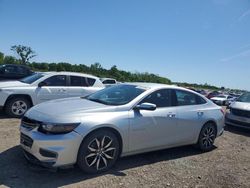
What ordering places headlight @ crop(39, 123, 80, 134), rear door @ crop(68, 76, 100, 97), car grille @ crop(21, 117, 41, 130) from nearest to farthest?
headlight @ crop(39, 123, 80, 134) < car grille @ crop(21, 117, 41, 130) < rear door @ crop(68, 76, 100, 97)

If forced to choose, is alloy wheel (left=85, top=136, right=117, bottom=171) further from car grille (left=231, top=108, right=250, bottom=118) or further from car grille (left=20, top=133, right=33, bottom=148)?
car grille (left=231, top=108, right=250, bottom=118)

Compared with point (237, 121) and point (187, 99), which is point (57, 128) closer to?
point (187, 99)

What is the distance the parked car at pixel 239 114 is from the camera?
379 inches

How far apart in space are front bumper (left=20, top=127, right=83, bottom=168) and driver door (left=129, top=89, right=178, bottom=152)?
3.78ft

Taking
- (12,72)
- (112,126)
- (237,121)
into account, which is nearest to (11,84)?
(112,126)

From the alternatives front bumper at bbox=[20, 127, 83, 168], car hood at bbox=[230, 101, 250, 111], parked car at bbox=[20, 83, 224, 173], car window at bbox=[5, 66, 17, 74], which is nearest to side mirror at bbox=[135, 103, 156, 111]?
parked car at bbox=[20, 83, 224, 173]

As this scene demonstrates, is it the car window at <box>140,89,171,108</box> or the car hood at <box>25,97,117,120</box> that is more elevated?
the car window at <box>140,89,171,108</box>

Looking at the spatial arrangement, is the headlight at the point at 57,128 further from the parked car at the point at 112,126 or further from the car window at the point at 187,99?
the car window at the point at 187,99

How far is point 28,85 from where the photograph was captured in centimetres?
868

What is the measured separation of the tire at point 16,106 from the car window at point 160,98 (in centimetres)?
457

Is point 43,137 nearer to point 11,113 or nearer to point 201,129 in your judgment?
point 201,129

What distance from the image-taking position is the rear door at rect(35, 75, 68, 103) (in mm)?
8758

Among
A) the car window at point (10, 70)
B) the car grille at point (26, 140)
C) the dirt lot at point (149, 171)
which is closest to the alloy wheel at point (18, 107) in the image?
the dirt lot at point (149, 171)

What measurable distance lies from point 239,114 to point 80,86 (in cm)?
563
